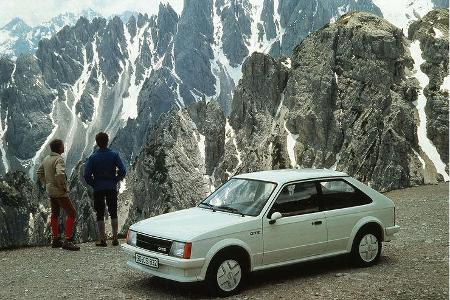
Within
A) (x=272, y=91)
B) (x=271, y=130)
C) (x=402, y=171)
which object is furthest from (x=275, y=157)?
(x=402, y=171)

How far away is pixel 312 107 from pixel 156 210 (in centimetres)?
4607

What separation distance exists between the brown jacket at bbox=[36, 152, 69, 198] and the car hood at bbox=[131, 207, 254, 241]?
14.6 ft

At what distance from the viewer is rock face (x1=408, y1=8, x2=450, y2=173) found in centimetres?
11931

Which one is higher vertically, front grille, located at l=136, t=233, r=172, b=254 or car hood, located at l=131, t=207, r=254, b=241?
car hood, located at l=131, t=207, r=254, b=241

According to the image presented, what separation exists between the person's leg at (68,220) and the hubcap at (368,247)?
7.82 metres

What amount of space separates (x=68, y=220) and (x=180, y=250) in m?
6.25

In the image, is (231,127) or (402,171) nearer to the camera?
(402,171)

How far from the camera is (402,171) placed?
10431cm

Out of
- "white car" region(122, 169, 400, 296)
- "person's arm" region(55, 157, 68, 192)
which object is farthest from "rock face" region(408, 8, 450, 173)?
"person's arm" region(55, 157, 68, 192)

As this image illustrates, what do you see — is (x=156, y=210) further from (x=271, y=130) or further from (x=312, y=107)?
(x=312, y=107)

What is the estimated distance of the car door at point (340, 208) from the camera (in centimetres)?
1156

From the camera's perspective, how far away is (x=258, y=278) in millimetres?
11492

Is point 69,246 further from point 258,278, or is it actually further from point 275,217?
point 275,217

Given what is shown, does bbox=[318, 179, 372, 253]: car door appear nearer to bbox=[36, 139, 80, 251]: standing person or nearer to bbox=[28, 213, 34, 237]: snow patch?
bbox=[36, 139, 80, 251]: standing person
